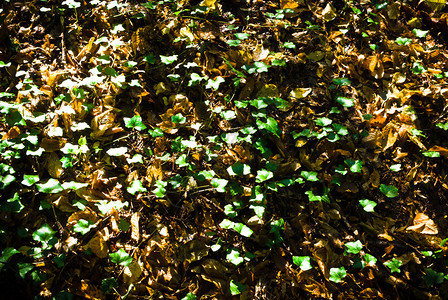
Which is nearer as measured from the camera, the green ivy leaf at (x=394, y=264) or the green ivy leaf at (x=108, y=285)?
the green ivy leaf at (x=108, y=285)

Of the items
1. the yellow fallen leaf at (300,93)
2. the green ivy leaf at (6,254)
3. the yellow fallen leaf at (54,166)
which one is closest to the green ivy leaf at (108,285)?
the green ivy leaf at (6,254)

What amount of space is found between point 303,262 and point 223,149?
0.83 meters

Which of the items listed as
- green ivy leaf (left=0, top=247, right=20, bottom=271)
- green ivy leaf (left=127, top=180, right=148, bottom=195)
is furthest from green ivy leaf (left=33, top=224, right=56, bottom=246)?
green ivy leaf (left=127, top=180, right=148, bottom=195)

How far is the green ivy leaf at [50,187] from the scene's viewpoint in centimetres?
166

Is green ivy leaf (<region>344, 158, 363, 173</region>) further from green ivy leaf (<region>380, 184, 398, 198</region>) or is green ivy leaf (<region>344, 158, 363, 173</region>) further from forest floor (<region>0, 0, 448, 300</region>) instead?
green ivy leaf (<region>380, 184, 398, 198</region>)

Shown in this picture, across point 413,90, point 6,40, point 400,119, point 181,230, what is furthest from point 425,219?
point 6,40

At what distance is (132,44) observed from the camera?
231cm

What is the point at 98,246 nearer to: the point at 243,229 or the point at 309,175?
the point at 243,229

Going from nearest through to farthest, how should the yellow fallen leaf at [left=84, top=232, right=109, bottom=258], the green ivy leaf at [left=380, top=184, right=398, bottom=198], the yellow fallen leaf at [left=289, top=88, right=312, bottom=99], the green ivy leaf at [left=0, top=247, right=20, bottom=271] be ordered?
the green ivy leaf at [left=0, top=247, right=20, bottom=271]
the yellow fallen leaf at [left=84, top=232, right=109, bottom=258]
the green ivy leaf at [left=380, top=184, right=398, bottom=198]
the yellow fallen leaf at [left=289, top=88, right=312, bottom=99]

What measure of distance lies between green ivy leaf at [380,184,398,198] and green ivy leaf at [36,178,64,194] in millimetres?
1887

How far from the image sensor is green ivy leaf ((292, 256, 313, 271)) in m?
1.62

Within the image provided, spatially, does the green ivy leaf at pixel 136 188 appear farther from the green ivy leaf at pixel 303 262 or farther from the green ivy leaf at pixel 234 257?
the green ivy leaf at pixel 303 262

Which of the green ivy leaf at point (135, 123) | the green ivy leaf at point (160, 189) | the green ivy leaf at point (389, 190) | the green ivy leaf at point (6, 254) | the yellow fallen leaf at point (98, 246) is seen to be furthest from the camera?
the green ivy leaf at point (135, 123)

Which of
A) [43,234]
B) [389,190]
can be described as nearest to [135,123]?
[43,234]
